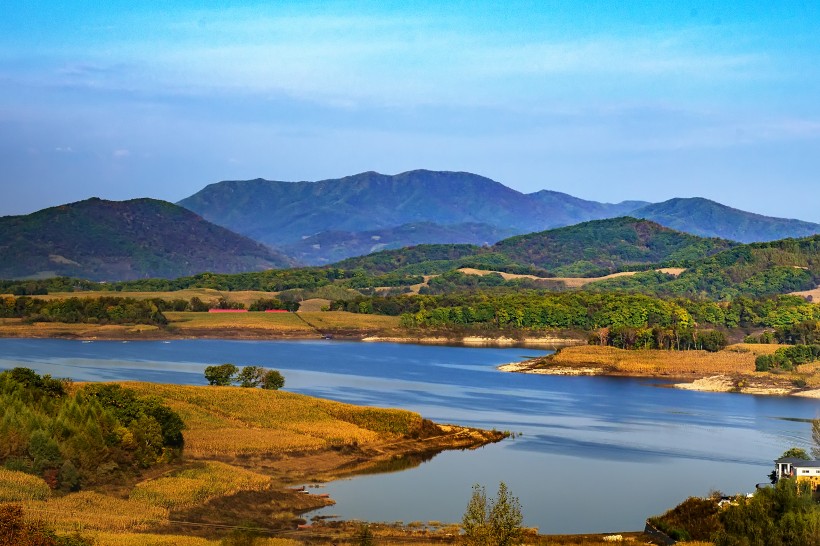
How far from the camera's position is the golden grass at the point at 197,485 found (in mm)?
46219

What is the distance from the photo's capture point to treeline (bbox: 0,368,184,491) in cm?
4712

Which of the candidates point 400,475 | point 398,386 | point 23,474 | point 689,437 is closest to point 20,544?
point 23,474

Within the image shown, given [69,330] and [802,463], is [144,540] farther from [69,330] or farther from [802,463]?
[69,330]

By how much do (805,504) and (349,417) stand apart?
3279 centimetres

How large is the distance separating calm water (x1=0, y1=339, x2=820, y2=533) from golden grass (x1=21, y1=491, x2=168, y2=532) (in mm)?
7414

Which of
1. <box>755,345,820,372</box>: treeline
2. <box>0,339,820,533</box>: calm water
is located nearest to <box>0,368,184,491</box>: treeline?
<box>0,339,820,533</box>: calm water

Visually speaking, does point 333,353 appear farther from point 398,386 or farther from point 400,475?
point 400,475

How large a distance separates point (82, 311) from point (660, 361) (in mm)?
79083

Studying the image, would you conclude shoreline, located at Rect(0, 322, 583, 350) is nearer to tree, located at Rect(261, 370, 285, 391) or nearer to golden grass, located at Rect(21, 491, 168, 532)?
tree, located at Rect(261, 370, 285, 391)

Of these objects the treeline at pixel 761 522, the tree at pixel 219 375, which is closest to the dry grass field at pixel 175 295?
the tree at pixel 219 375

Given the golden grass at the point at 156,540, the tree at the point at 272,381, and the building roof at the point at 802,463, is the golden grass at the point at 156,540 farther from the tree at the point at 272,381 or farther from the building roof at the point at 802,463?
the tree at the point at 272,381

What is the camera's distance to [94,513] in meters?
43.2

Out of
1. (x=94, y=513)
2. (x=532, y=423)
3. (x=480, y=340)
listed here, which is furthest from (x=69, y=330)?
(x=94, y=513)

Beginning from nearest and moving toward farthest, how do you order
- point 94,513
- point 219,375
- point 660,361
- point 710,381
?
point 94,513, point 219,375, point 710,381, point 660,361
